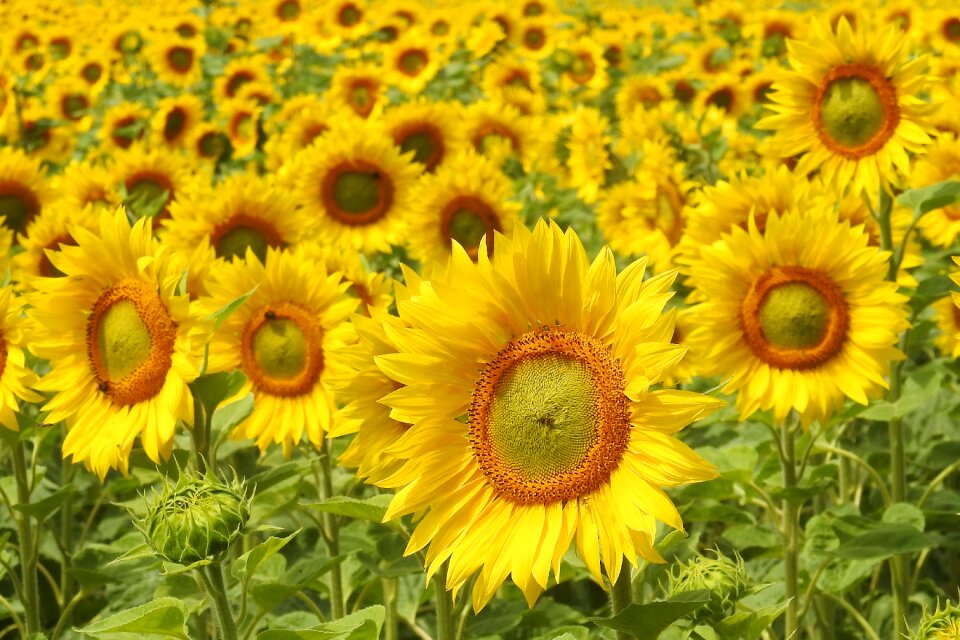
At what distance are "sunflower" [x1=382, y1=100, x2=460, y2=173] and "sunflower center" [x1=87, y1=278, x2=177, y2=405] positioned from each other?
2929 millimetres

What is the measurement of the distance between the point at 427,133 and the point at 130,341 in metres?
3.17

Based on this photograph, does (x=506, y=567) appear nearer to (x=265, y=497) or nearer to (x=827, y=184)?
(x=265, y=497)

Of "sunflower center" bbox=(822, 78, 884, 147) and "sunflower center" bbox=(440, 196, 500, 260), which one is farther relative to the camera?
"sunflower center" bbox=(440, 196, 500, 260)

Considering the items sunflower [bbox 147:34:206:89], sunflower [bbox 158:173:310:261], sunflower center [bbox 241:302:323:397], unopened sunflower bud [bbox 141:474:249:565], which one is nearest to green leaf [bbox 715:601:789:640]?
unopened sunflower bud [bbox 141:474:249:565]

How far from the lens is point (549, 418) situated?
1.98m

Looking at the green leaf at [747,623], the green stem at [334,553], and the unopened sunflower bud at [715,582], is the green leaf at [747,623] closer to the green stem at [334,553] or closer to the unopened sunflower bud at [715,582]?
the unopened sunflower bud at [715,582]

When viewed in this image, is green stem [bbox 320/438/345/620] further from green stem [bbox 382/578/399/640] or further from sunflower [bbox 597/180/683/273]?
sunflower [bbox 597/180/683/273]

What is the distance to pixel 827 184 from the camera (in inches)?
140

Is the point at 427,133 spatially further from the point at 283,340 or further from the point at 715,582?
the point at 715,582

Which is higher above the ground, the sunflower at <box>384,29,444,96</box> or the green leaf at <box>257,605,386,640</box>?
the sunflower at <box>384,29,444,96</box>

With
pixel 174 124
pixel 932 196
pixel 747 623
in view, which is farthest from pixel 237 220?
pixel 174 124

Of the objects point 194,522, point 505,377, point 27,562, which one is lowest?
point 27,562

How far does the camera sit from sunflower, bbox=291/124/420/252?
5.00m

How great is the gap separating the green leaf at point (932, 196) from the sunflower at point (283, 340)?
1.63 m
